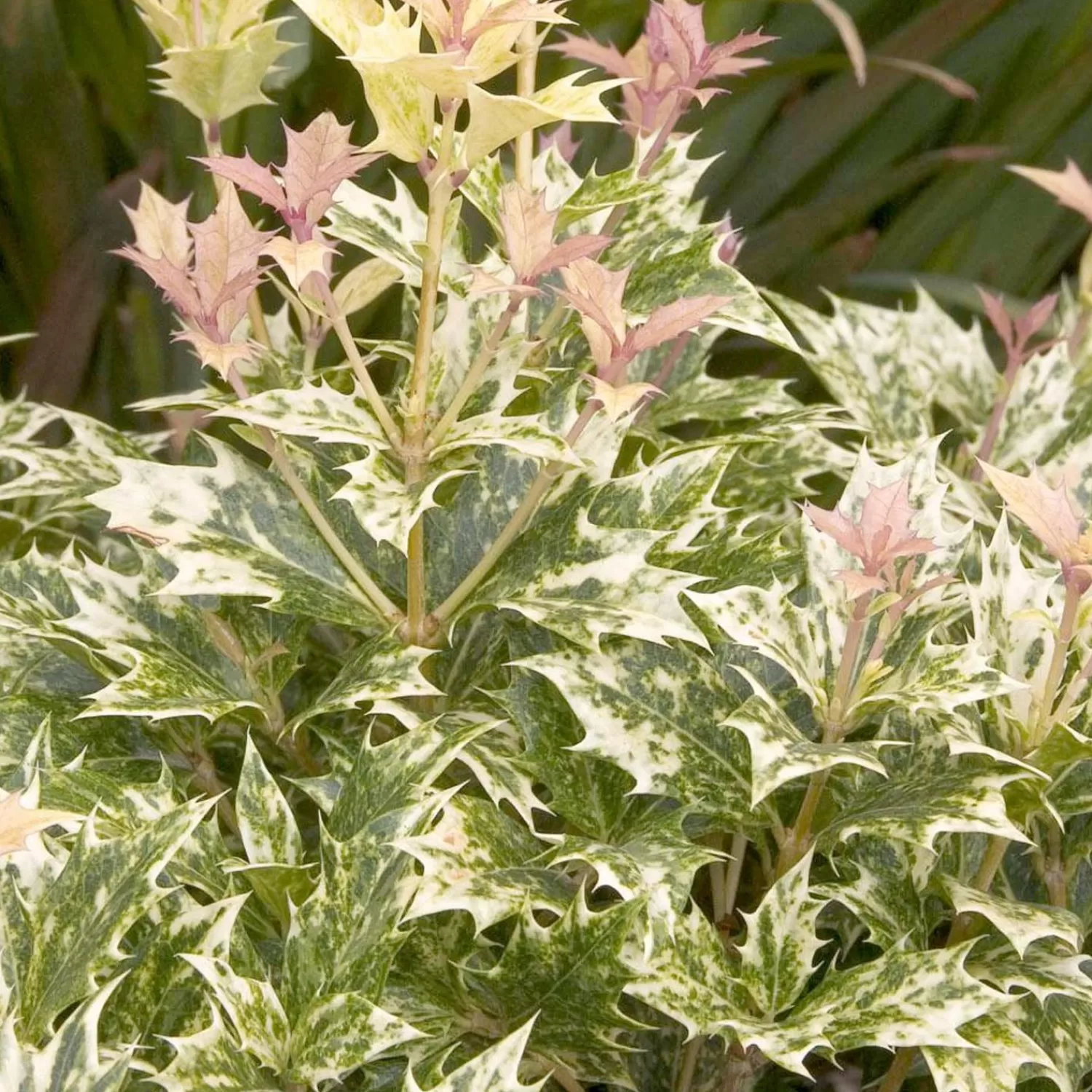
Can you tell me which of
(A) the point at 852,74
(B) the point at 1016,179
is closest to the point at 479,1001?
(A) the point at 852,74

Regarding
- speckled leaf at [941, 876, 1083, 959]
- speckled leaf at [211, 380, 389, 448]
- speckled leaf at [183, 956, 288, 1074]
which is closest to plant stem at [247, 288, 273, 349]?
speckled leaf at [211, 380, 389, 448]

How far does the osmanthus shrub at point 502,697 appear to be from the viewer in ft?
1.96

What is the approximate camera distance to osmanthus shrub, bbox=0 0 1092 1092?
597 millimetres

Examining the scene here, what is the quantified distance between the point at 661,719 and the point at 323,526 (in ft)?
0.63

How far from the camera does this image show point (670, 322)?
0.63 meters

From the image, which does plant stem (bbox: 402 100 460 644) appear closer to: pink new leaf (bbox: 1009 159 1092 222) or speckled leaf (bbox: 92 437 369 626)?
speckled leaf (bbox: 92 437 369 626)

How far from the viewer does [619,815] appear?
2.30ft

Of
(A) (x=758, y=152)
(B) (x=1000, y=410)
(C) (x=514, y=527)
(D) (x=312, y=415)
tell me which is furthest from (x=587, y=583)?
(A) (x=758, y=152)

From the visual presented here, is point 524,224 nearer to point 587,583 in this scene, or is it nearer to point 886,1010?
point 587,583

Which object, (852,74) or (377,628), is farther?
(852,74)

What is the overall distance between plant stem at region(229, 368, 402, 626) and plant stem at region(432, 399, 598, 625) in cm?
3

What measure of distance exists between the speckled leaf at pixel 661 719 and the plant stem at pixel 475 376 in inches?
4.7

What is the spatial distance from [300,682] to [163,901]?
24 cm

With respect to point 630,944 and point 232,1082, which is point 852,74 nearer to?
point 630,944
